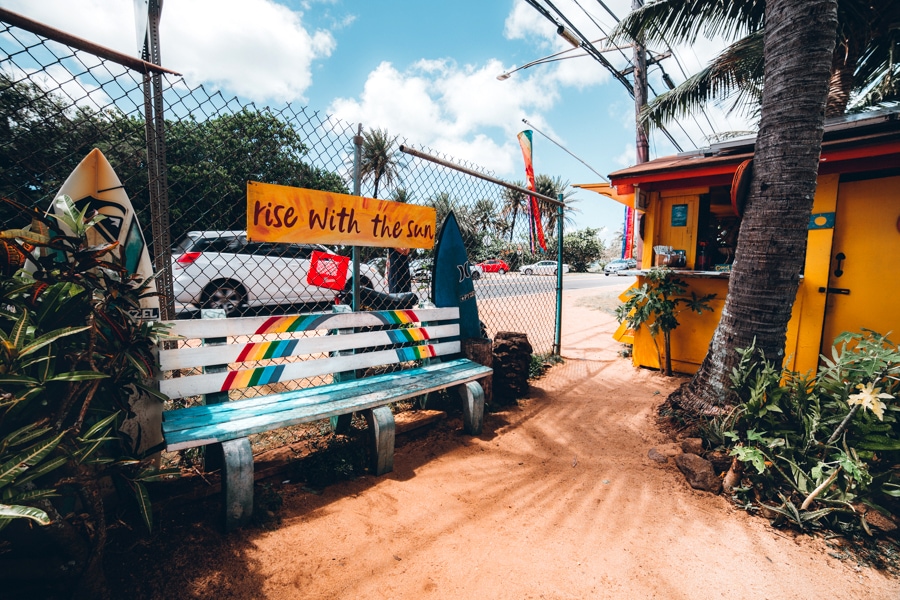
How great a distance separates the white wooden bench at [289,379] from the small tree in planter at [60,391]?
0.38 metres

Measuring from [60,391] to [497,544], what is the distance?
196 centimetres

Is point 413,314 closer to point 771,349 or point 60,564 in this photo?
point 60,564

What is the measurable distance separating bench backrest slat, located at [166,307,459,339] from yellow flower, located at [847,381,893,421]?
2629 millimetres

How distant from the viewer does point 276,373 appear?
2.38 meters

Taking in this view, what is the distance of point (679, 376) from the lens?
4812 millimetres

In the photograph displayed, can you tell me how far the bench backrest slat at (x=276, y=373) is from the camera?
208 centimetres

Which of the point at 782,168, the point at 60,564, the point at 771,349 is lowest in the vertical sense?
the point at 60,564

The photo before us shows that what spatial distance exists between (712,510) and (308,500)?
7.79ft

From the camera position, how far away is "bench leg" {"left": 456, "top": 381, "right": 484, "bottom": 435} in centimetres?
310

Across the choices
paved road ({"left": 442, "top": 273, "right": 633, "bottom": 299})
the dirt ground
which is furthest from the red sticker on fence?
paved road ({"left": 442, "top": 273, "right": 633, "bottom": 299})

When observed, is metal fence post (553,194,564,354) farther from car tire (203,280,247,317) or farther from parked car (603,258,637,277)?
car tire (203,280,247,317)

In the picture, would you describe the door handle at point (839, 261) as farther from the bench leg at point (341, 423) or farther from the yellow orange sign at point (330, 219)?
the bench leg at point (341, 423)

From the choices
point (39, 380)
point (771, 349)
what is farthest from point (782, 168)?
point (39, 380)

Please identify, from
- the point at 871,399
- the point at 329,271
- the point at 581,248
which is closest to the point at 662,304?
the point at 871,399
